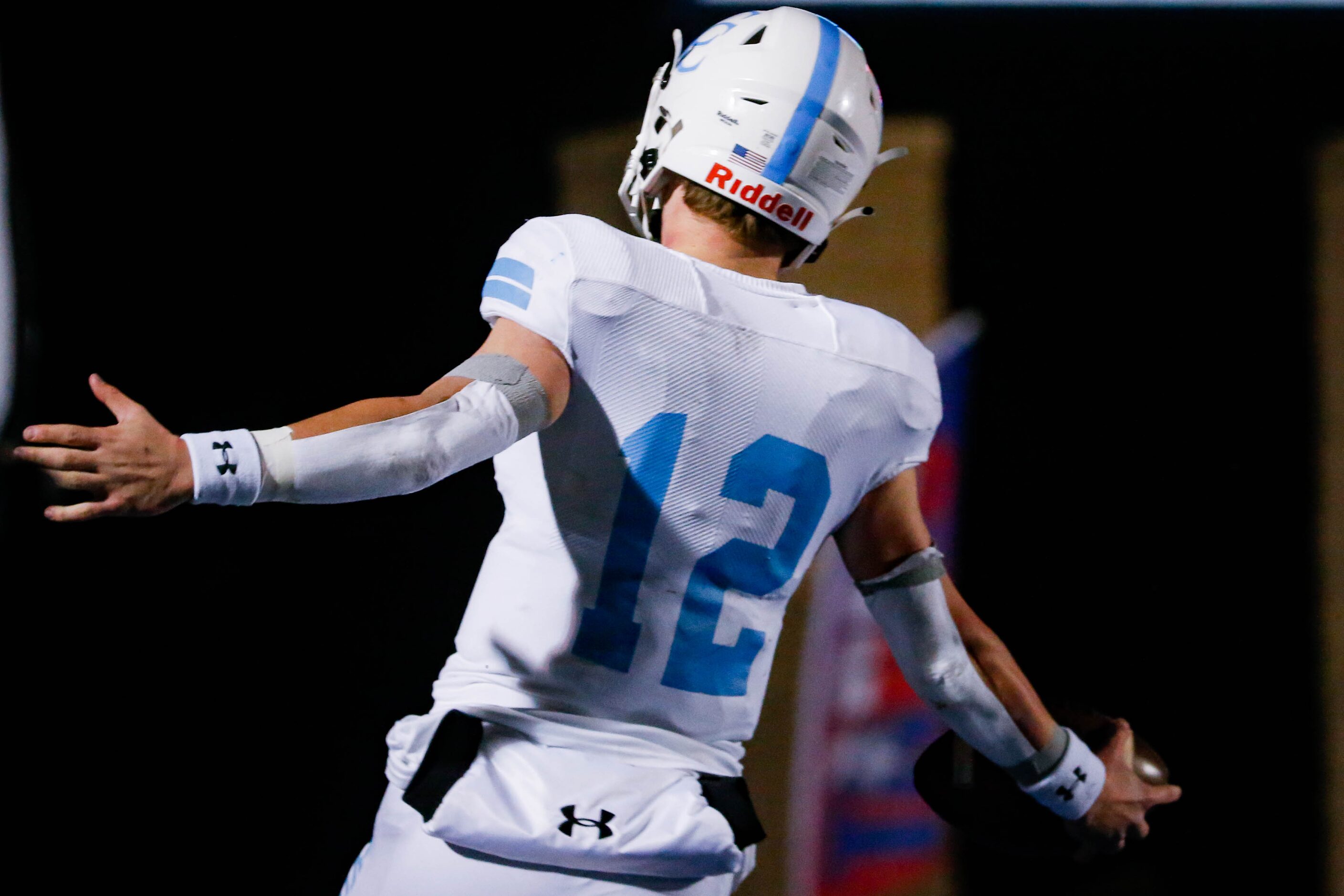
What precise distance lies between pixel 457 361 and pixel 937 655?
1406 mm

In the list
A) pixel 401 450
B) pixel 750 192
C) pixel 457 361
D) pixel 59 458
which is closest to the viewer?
pixel 59 458

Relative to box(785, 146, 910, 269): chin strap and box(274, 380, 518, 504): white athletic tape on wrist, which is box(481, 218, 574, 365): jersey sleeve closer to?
box(274, 380, 518, 504): white athletic tape on wrist

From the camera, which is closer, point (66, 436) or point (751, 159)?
point (66, 436)

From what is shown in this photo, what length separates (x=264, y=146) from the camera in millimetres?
2445

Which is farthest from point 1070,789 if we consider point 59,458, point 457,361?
point 457,361

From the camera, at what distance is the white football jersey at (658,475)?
114 cm

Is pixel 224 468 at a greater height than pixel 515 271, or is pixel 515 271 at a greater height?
pixel 515 271

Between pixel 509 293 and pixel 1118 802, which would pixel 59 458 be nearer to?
pixel 509 293

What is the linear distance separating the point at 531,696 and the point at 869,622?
1.55 meters

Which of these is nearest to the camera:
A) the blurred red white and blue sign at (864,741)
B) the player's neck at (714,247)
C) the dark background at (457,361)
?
the player's neck at (714,247)

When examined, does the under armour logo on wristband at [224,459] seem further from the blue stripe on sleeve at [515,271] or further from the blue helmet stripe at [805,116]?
the blue helmet stripe at [805,116]

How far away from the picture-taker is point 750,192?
135 centimetres

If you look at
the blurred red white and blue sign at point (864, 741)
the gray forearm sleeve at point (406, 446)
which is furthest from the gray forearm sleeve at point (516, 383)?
the blurred red white and blue sign at point (864, 741)

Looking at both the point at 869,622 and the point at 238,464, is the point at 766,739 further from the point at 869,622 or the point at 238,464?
the point at 238,464
